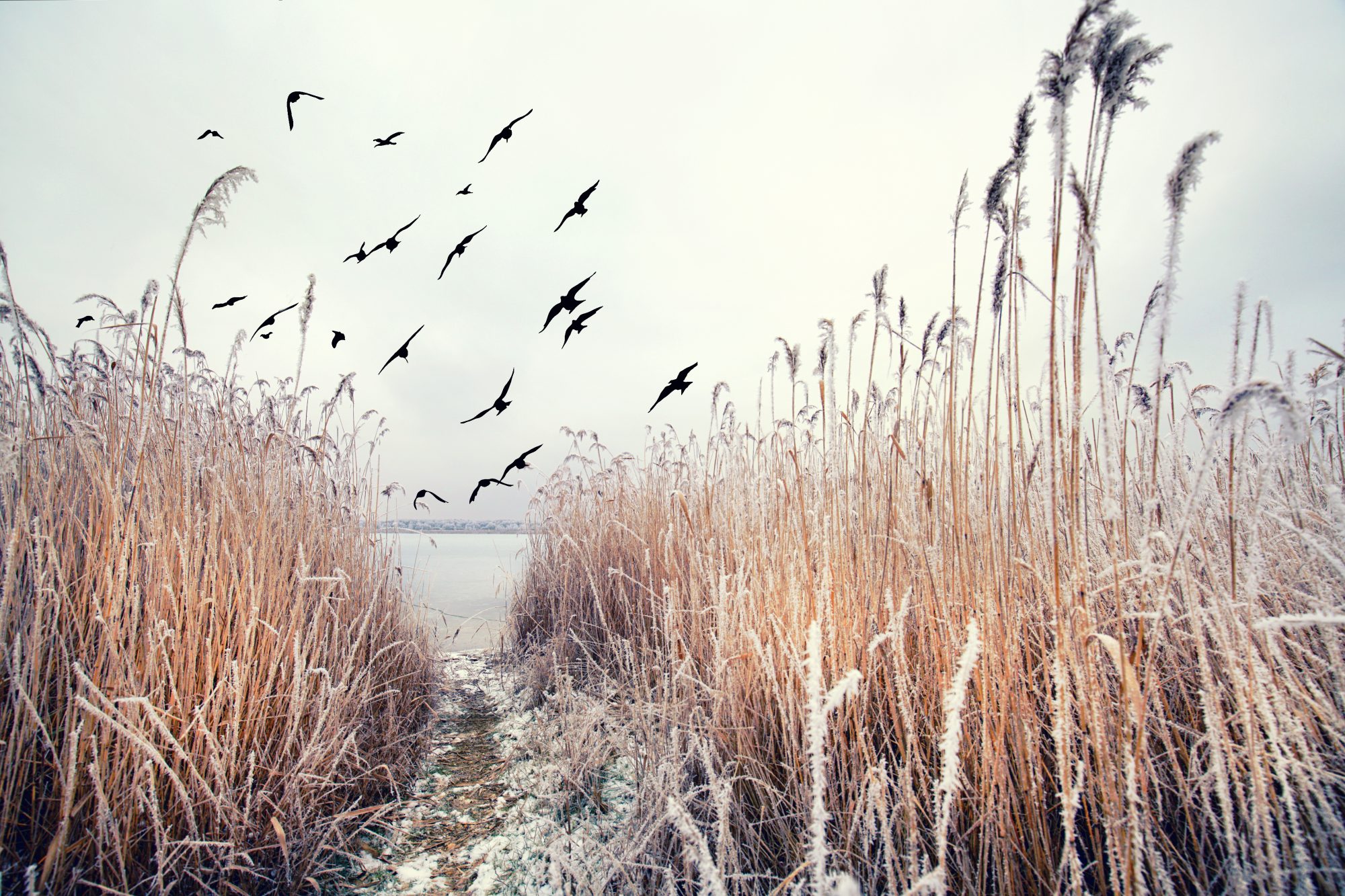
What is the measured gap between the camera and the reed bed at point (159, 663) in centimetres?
129

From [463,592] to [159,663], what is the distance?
698 cm

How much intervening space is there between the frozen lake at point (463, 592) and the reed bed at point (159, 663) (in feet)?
4.21

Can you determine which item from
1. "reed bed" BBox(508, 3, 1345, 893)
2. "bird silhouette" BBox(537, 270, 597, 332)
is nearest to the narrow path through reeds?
"reed bed" BBox(508, 3, 1345, 893)

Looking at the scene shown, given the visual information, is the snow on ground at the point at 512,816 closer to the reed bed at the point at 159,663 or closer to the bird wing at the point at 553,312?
the reed bed at the point at 159,663

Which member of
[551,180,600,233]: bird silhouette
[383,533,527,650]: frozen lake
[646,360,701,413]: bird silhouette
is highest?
[551,180,600,233]: bird silhouette

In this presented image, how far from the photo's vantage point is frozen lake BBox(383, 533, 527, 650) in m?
3.58

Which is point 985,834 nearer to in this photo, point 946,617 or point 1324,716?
point 946,617

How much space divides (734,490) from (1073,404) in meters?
1.61

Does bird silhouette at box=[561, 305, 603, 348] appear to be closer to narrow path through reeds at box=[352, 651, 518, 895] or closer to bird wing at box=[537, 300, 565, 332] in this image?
bird wing at box=[537, 300, 565, 332]

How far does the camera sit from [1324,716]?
100 cm

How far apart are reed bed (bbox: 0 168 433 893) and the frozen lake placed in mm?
1282

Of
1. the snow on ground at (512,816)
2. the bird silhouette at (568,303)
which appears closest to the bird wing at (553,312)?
the bird silhouette at (568,303)

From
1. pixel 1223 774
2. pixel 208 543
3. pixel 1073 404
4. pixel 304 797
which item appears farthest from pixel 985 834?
pixel 208 543

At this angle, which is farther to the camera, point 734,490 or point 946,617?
point 734,490
